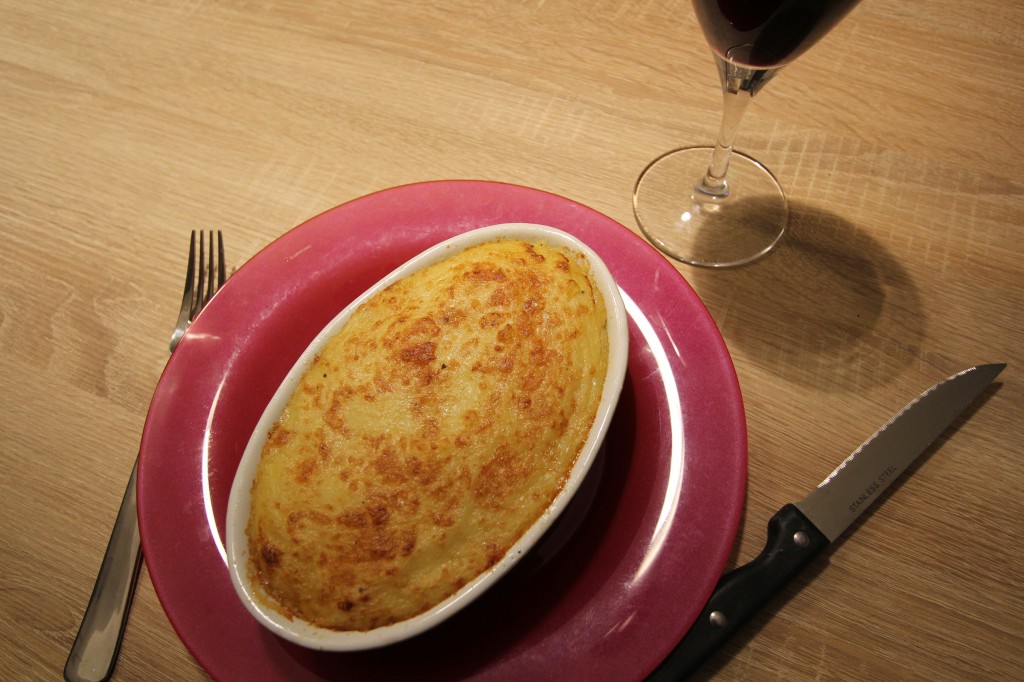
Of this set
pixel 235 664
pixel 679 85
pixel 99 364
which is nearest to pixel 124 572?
pixel 235 664

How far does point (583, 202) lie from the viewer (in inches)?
38.1

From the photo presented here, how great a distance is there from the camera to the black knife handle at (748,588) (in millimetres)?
625

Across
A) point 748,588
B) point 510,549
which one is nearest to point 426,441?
point 510,549

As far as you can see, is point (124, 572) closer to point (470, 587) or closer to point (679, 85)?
point (470, 587)

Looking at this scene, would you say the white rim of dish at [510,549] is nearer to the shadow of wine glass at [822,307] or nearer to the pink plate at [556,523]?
the pink plate at [556,523]

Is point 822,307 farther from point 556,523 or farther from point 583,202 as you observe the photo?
point 556,523

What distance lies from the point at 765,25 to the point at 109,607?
2.93ft

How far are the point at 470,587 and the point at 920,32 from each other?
3.63 ft

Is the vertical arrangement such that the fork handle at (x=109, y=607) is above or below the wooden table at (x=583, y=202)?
below

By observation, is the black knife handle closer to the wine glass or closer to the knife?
the knife

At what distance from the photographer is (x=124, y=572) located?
27.8 inches

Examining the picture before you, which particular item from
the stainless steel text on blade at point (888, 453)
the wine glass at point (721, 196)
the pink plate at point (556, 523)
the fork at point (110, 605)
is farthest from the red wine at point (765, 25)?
the fork at point (110, 605)

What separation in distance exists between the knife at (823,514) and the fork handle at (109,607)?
56 cm

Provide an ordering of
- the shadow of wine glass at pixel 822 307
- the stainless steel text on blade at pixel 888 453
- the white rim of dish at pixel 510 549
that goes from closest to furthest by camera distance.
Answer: the white rim of dish at pixel 510 549 < the stainless steel text on blade at pixel 888 453 < the shadow of wine glass at pixel 822 307
